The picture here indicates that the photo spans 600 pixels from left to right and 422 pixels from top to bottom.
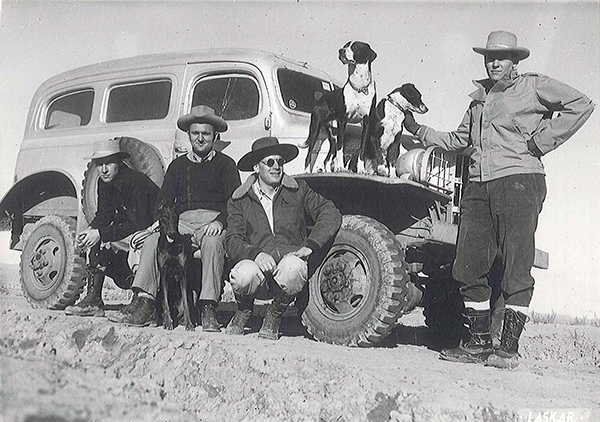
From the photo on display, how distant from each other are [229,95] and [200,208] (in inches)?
46.7

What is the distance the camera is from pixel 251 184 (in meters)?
4.68

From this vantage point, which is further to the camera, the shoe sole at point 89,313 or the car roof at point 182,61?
the car roof at point 182,61

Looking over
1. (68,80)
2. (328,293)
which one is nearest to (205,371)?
(328,293)

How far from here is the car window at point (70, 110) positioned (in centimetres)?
678

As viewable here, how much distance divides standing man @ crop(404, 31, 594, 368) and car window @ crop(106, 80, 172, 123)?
3.00 meters

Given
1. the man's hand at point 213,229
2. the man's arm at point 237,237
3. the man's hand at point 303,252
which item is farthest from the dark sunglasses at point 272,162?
the man's hand at point 303,252

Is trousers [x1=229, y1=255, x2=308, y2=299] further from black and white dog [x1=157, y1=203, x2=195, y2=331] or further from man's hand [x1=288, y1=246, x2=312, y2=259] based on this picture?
black and white dog [x1=157, y1=203, x2=195, y2=331]

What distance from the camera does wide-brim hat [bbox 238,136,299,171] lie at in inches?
187

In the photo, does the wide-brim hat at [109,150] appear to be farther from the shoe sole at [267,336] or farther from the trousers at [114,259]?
the shoe sole at [267,336]

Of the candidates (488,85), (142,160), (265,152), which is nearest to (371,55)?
(488,85)

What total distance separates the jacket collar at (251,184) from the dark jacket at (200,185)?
32 cm

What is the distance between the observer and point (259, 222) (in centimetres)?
459

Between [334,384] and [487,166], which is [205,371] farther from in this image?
[487,166]

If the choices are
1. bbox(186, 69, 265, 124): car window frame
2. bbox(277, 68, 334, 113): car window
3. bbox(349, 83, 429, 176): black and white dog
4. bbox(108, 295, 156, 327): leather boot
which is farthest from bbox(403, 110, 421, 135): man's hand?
bbox(108, 295, 156, 327): leather boot
